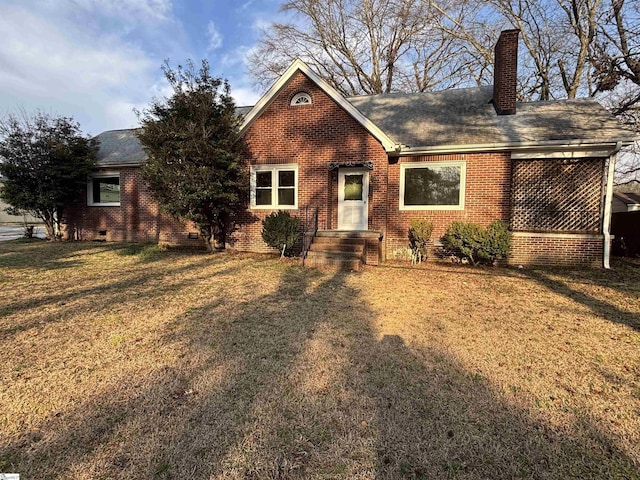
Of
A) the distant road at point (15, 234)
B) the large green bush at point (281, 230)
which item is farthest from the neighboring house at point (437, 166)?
the distant road at point (15, 234)

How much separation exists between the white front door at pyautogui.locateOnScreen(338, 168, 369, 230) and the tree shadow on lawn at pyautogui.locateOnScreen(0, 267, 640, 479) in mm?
6693

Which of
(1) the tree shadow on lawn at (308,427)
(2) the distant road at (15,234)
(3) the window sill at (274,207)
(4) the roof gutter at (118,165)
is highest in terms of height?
(4) the roof gutter at (118,165)

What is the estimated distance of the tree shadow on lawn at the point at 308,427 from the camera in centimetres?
201

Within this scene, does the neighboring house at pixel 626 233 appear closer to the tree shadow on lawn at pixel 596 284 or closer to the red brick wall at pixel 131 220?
the tree shadow on lawn at pixel 596 284

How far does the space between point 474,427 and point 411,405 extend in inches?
18.2

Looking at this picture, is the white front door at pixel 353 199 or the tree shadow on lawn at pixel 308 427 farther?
the white front door at pixel 353 199

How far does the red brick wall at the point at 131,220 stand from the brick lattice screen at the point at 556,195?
1032cm

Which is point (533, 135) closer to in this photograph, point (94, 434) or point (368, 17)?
point (94, 434)

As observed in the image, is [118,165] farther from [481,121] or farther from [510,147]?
[510,147]

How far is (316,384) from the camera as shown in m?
2.94

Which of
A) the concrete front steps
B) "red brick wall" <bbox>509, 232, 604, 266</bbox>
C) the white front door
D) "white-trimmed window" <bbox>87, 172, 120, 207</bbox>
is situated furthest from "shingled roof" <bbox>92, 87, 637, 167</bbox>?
the concrete front steps

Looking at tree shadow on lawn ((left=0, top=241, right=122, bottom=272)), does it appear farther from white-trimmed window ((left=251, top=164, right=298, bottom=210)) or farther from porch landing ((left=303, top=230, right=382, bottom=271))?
porch landing ((left=303, top=230, right=382, bottom=271))

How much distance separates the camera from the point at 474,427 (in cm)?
238

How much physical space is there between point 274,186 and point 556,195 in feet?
26.1
